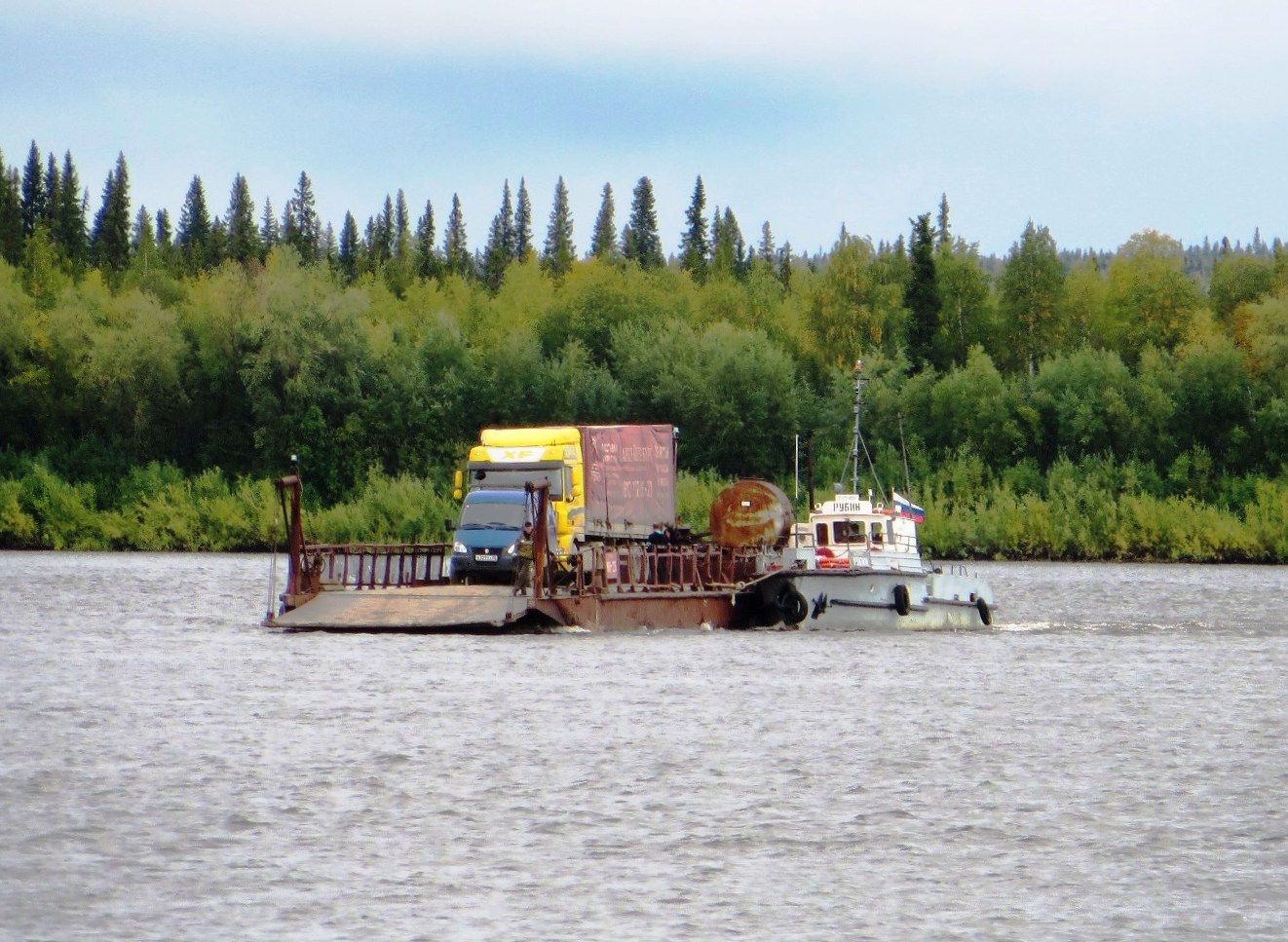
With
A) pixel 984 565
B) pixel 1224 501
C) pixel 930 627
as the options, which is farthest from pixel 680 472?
pixel 930 627

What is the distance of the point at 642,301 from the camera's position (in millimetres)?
135000

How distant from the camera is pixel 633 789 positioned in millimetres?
25875

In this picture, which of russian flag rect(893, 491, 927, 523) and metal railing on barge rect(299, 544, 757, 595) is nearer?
metal railing on barge rect(299, 544, 757, 595)

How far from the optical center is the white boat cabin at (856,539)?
51000 mm

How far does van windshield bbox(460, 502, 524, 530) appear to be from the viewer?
46.2 metres

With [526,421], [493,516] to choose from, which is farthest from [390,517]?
[493,516]

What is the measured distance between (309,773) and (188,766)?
5.76ft

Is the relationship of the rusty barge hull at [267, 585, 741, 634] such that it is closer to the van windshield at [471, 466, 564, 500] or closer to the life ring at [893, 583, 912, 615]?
the van windshield at [471, 466, 564, 500]

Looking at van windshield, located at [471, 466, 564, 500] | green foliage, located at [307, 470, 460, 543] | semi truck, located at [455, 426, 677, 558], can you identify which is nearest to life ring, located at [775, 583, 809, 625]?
semi truck, located at [455, 426, 677, 558]

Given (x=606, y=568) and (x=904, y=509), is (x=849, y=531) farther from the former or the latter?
(x=606, y=568)

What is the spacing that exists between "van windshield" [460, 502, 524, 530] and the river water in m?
2.78

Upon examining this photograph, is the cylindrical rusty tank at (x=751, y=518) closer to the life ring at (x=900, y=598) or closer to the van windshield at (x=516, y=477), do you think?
the life ring at (x=900, y=598)

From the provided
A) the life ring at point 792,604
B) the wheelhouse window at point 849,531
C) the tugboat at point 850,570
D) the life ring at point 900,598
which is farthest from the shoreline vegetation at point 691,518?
the life ring at point 900,598

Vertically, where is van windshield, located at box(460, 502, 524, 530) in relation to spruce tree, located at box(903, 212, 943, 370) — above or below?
below
